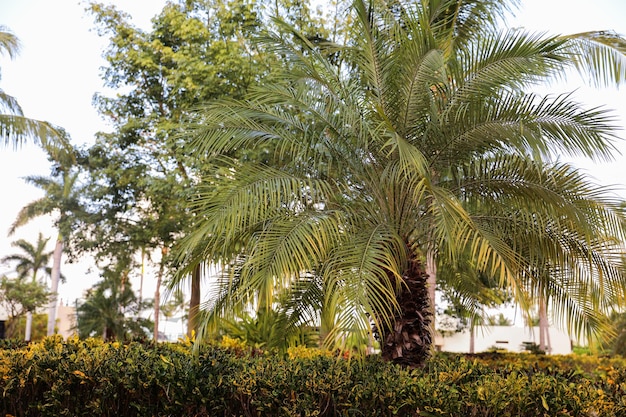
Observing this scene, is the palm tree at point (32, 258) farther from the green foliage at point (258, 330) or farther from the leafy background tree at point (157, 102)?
the green foliage at point (258, 330)

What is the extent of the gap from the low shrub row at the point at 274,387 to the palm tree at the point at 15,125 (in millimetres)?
9319

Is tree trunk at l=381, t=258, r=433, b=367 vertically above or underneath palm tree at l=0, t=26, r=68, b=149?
underneath

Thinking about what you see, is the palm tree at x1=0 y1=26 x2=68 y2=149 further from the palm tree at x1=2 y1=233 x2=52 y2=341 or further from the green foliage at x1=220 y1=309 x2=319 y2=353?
the palm tree at x1=2 y1=233 x2=52 y2=341

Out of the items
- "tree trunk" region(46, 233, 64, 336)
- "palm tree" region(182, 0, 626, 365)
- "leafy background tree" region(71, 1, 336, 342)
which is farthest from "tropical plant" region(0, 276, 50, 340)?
"palm tree" region(182, 0, 626, 365)

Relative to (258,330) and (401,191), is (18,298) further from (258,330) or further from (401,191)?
(401,191)

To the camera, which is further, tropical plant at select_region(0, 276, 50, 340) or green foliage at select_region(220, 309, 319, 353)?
tropical plant at select_region(0, 276, 50, 340)

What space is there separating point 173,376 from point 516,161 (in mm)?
4155

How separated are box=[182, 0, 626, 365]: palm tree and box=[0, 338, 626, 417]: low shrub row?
960 millimetres

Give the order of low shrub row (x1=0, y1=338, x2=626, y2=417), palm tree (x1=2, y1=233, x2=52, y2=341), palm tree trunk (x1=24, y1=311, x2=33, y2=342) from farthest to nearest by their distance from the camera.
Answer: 1. palm tree (x1=2, y1=233, x2=52, y2=341)
2. palm tree trunk (x1=24, y1=311, x2=33, y2=342)
3. low shrub row (x1=0, y1=338, x2=626, y2=417)

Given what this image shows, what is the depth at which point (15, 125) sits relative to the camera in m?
14.6

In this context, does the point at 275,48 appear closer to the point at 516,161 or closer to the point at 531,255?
the point at 516,161

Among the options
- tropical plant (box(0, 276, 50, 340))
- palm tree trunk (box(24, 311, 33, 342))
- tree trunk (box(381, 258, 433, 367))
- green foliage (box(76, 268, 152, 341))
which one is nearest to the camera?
tree trunk (box(381, 258, 433, 367))

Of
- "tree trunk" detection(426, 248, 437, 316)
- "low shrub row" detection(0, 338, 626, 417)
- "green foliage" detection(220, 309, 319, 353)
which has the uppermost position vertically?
"tree trunk" detection(426, 248, 437, 316)

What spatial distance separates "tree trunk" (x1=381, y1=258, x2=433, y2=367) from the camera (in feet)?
22.5
